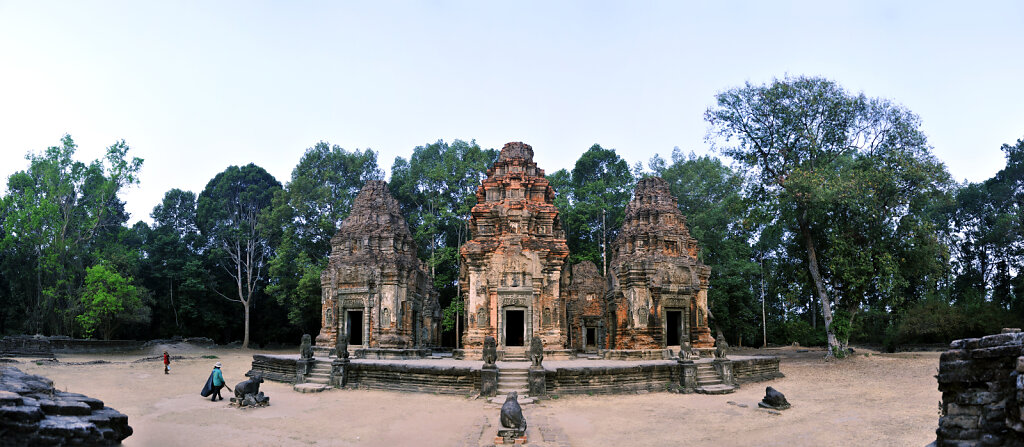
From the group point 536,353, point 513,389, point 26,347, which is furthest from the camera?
point 26,347

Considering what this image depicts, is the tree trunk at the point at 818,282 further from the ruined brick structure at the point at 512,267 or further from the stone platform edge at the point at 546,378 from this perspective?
the ruined brick structure at the point at 512,267

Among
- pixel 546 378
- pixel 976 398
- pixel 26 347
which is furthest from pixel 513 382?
pixel 26 347

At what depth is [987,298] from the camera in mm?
35250

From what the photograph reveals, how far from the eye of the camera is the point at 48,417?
5.97 meters

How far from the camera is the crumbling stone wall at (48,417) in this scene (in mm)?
5555

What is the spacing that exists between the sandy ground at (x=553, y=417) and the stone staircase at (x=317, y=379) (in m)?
0.45

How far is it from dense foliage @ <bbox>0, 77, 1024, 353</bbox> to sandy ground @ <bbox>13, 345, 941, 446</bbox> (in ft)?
27.6

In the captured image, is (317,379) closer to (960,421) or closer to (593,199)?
(960,421)

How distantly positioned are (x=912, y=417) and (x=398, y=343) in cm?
1625

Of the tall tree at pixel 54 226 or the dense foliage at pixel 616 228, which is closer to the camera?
the dense foliage at pixel 616 228

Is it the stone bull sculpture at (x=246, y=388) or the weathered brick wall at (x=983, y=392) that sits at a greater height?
the weathered brick wall at (x=983, y=392)

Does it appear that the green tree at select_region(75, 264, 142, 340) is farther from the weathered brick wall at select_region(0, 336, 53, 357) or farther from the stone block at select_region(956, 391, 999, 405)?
the stone block at select_region(956, 391, 999, 405)

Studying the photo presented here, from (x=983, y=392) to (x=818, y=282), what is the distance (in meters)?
20.4

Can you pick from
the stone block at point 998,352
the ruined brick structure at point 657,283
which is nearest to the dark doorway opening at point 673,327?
the ruined brick structure at point 657,283
